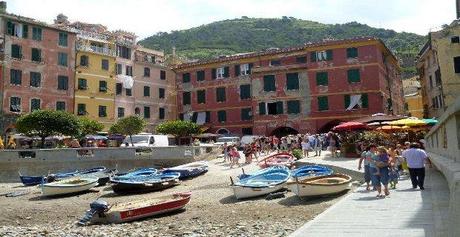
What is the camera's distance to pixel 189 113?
198ft

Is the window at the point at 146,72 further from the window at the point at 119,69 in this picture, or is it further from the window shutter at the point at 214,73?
the window shutter at the point at 214,73

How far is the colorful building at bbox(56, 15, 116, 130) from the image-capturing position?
2127 inches

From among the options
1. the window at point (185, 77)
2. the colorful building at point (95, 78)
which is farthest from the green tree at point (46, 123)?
the window at point (185, 77)

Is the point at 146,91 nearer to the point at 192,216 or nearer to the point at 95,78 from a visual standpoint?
the point at 95,78

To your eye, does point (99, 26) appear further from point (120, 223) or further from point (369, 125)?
point (120, 223)

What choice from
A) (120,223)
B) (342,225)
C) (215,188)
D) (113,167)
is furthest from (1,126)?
(342,225)

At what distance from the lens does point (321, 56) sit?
167ft

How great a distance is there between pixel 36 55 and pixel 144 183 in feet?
102

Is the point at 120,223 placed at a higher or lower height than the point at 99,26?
lower

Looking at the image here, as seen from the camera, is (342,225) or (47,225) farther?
(47,225)

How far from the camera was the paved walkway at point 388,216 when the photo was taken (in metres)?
9.39

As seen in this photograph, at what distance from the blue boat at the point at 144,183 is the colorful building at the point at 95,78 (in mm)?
28272

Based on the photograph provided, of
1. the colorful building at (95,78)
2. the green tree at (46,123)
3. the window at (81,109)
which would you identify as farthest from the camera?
the colorful building at (95,78)

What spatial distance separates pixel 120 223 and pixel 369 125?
1797 cm
